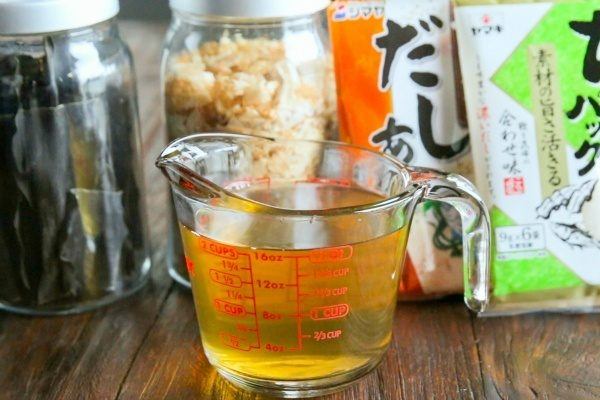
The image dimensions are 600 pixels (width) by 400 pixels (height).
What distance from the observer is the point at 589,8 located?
84 cm

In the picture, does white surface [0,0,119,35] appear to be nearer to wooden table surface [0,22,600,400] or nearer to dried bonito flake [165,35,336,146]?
dried bonito flake [165,35,336,146]

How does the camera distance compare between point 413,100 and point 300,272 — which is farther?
point 413,100

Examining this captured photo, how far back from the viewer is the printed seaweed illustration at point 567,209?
0.85 m

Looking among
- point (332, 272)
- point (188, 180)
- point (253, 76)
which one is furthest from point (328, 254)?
point (253, 76)

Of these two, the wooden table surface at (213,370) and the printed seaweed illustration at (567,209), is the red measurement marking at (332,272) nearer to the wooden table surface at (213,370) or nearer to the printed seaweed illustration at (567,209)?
the wooden table surface at (213,370)

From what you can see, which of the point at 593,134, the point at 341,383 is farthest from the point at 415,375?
the point at 593,134

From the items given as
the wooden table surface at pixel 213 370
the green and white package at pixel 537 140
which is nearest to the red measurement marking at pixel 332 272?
the wooden table surface at pixel 213 370

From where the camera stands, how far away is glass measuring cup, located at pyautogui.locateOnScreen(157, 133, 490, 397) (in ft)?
2.27

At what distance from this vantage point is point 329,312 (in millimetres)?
704

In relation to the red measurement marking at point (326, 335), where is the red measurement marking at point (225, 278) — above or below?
above

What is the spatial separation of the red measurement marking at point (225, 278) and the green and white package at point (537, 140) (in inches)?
10.6

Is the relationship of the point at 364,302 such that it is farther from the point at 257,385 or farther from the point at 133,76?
the point at 133,76

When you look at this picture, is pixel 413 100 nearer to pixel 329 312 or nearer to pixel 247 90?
pixel 247 90

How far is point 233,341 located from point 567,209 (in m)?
0.34
